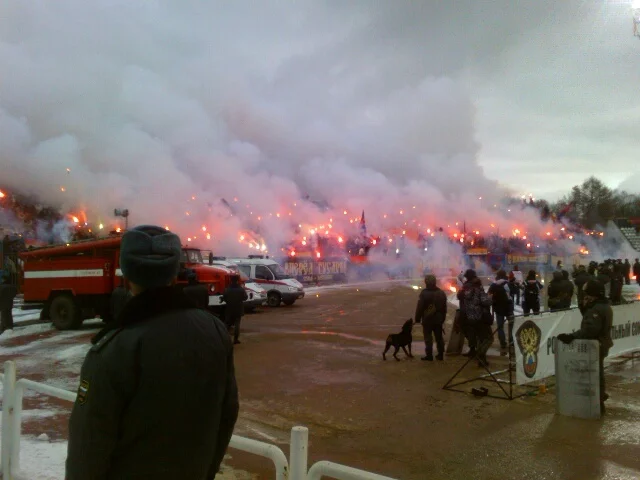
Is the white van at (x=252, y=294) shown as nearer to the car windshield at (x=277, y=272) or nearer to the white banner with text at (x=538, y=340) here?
the car windshield at (x=277, y=272)

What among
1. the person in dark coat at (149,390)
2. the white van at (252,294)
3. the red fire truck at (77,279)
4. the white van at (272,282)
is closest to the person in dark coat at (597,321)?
the person in dark coat at (149,390)

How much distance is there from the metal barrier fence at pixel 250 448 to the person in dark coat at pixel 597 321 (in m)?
4.62

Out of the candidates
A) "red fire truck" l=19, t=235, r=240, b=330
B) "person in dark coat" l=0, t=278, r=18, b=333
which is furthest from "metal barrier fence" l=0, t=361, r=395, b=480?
"red fire truck" l=19, t=235, r=240, b=330

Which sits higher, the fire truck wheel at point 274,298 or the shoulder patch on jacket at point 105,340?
the shoulder patch on jacket at point 105,340

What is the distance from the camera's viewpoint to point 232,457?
5.32 metres

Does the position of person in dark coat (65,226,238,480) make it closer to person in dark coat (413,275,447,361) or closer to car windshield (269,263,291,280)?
person in dark coat (413,275,447,361)

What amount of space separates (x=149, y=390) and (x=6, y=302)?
1496 cm

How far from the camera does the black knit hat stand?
6.50ft

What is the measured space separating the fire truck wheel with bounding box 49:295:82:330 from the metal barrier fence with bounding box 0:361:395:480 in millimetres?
11734

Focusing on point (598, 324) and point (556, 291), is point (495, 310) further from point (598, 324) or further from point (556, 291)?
point (598, 324)

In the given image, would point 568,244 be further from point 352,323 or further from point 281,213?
point 352,323

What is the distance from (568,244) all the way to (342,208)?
25.4 metres

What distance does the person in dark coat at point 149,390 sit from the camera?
69.4 inches

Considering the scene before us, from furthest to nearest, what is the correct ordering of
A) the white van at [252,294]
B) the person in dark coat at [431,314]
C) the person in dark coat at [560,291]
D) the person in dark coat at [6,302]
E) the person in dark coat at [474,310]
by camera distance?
the white van at [252,294], the person in dark coat at [6,302], the person in dark coat at [560,291], the person in dark coat at [431,314], the person in dark coat at [474,310]
